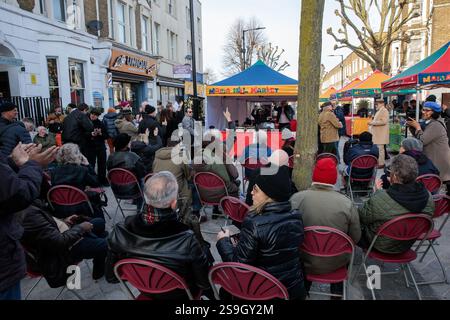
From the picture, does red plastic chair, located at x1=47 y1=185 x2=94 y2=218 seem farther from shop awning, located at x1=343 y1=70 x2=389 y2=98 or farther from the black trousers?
shop awning, located at x1=343 y1=70 x2=389 y2=98

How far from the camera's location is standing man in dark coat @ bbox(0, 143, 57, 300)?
1.88 meters

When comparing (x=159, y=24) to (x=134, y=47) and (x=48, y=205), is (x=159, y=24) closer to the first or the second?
(x=134, y=47)

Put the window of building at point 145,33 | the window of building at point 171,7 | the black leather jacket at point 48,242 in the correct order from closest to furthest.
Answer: the black leather jacket at point 48,242
the window of building at point 145,33
the window of building at point 171,7

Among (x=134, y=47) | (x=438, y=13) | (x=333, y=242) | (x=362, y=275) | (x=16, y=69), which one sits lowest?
(x=362, y=275)

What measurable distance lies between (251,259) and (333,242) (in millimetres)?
720

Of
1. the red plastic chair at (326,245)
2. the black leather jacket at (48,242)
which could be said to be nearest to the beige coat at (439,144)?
the red plastic chair at (326,245)

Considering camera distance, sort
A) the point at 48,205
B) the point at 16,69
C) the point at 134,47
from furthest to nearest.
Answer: the point at 134,47
the point at 16,69
the point at 48,205

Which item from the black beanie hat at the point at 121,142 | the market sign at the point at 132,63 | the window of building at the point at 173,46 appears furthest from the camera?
the window of building at the point at 173,46

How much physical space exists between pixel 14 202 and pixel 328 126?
7.87 m

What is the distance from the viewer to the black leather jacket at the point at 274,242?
2.22 metres

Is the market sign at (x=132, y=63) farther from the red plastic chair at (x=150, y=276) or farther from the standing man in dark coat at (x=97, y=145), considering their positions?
the red plastic chair at (x=150, y=276)

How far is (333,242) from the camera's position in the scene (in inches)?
102

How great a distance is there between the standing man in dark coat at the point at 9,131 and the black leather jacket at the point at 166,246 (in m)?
3.74
